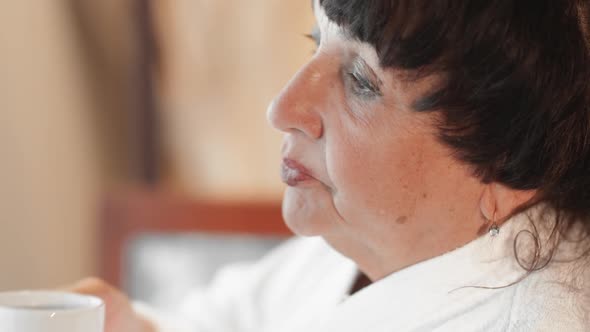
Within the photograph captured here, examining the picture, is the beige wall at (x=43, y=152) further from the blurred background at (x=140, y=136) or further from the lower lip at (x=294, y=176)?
the lower lip at (x=294, y=176)

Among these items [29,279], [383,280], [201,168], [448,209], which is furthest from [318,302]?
[201,168]

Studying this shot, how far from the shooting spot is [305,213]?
35.4 inches

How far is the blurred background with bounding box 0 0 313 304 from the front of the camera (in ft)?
4.94

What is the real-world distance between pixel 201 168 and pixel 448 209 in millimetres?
1195

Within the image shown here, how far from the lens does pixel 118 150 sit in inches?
78.4

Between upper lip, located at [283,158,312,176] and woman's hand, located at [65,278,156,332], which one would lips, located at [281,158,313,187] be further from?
woman's hand, located at [65,278,156,332]

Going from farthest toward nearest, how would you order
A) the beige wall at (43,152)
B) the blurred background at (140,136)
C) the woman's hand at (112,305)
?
the blurred background at (140,136)
the beige wall at (43,152)
the woman's hand at (112,305)

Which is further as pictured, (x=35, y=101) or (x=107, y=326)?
(x=35, y=101)

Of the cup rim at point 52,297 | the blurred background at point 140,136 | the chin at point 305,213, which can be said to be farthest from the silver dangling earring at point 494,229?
the blurred background at point 140,136

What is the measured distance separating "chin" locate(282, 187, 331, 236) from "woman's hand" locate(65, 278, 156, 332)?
0.67ft

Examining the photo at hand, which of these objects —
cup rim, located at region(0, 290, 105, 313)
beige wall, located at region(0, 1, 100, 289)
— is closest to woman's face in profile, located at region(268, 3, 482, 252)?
cup rim, located at region(0, 290, 105, 313)

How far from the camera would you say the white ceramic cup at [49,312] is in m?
0.71

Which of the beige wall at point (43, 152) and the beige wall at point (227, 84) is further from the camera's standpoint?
the beige wall at point (227, 84)

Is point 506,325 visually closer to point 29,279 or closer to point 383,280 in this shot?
point 383,280
